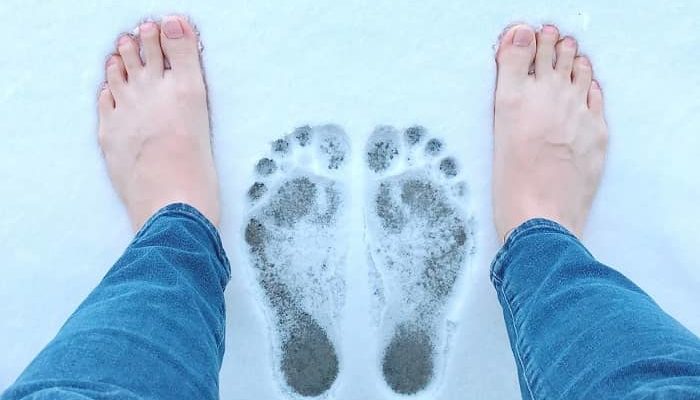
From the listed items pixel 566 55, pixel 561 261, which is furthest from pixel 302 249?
pixel 566 55

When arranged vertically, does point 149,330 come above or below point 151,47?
below

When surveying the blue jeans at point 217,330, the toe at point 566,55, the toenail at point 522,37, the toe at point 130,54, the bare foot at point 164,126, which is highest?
the toenail at point 522,37

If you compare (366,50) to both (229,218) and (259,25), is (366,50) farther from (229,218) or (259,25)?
(229,218)

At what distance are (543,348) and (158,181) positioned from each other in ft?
2.03

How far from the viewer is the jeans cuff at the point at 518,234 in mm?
969

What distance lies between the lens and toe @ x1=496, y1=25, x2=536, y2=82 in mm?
1012

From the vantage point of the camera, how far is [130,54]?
103 centimetres

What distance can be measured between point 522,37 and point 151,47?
0.57 metres

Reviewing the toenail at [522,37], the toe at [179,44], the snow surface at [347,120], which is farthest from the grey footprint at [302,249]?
the toenail at [522,37]

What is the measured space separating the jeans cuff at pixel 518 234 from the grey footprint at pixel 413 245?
86 mm

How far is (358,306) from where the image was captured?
1070mm

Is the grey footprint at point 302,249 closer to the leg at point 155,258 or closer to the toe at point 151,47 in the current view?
the leg at point 155,258

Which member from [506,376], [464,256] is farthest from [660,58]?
[506,376]

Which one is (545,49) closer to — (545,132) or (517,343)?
(545,132)
